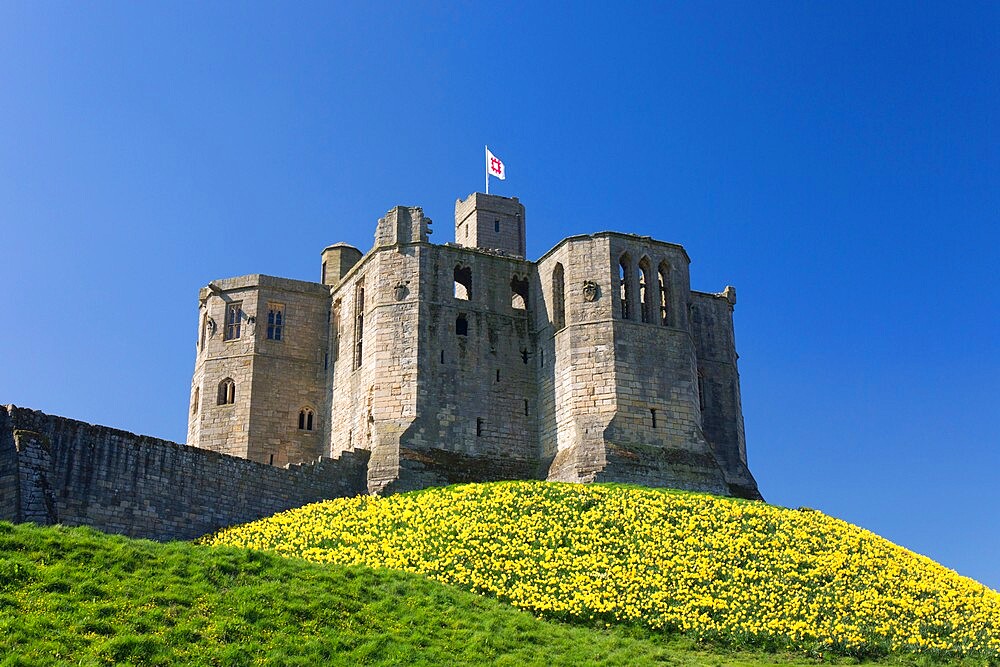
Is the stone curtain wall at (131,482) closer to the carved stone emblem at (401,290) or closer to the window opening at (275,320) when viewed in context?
the carved stone emblem at (401,290)

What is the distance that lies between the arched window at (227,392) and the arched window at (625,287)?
61.1ft

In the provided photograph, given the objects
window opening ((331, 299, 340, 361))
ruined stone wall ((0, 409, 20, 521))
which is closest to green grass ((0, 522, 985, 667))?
ruined stone wall ((0, 409, 20, 521))

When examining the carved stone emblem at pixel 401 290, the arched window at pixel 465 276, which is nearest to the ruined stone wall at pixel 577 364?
the arched window at pixel 465 276

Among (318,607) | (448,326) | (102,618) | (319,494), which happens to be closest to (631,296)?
(448,326)

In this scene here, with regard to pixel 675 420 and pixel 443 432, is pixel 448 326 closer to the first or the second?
pixel 443 432

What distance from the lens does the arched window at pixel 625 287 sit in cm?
5128

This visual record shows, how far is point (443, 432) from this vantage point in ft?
166

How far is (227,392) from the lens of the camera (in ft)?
188

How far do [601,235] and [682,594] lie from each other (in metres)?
21.6

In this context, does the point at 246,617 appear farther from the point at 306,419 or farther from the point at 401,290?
the point at 306,419

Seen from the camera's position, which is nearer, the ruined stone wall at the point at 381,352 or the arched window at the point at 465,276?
the ruined stone wall at the point at 381,352

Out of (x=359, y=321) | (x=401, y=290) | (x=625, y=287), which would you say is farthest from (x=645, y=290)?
(x=359, y=321)

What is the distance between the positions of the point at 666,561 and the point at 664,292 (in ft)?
60.3

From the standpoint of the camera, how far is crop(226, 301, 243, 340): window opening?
58250 millimetres
